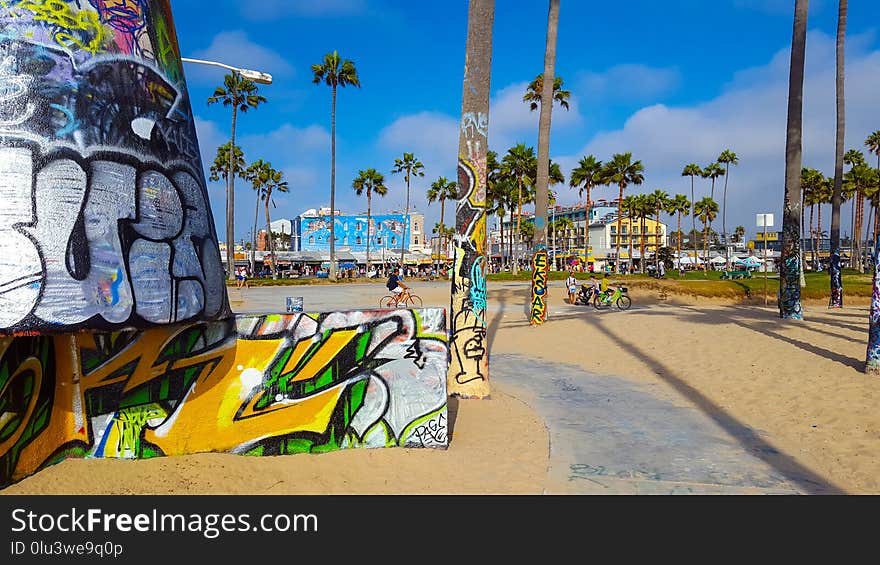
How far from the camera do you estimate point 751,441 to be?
743 cm

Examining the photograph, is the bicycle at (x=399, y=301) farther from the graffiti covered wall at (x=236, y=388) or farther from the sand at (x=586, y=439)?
the graffiti covered wall at (x=236, y=388)

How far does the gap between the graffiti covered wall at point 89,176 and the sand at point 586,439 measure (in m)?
2.00

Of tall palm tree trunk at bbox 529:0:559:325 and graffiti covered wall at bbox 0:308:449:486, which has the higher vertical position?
tall palm tree trunk at bbox 529:0:559:325

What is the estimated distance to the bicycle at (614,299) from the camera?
2427 centimetres

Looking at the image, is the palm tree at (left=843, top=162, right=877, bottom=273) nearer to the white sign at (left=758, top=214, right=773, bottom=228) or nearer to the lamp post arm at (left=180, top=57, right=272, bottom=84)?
the white sign at (left=758, top=214, right=773, bottom=228)

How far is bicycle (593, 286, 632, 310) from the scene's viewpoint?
24266mm

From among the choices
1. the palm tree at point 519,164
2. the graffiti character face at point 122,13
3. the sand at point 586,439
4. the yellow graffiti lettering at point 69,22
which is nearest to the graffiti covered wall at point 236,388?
the sand at point 586,439

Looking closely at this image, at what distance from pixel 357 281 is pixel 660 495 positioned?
50064mm

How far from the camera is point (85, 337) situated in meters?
6.02

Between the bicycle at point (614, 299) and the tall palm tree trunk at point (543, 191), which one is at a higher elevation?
the tall palm tree trunk at point (543, 191)

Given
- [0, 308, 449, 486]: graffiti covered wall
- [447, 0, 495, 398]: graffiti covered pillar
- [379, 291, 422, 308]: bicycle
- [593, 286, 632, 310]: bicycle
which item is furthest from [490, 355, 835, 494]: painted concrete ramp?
[379, 291, 422, 308]: bicycle

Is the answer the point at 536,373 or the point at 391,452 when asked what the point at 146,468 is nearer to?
the point at 391,452

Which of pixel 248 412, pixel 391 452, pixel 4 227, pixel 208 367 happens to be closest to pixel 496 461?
pixel 391 452

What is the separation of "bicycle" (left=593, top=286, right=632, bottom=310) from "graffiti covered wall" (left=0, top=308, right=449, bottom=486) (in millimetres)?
18572
